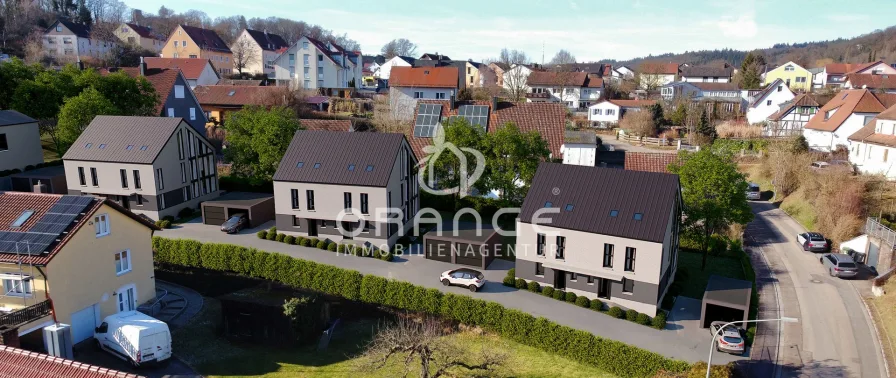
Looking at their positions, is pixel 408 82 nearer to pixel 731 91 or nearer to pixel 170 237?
pixel 170 237

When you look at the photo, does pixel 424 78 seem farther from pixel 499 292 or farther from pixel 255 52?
pixel 499 292

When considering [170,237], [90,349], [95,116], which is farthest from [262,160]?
[90,349]

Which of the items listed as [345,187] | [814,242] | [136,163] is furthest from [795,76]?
[136,163]

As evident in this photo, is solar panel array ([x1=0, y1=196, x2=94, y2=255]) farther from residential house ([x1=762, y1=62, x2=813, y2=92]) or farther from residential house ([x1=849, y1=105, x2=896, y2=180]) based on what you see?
residential house ([x1=762, y1=62, x2=813, y2=92])

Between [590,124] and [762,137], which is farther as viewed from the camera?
[590,124]

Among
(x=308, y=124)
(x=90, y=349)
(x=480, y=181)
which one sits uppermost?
(x=308, y=124)

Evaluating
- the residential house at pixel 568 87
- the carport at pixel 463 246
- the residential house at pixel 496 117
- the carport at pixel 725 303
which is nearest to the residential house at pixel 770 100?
the residential house at pixel 568 87
